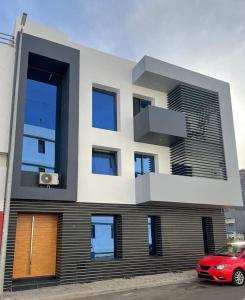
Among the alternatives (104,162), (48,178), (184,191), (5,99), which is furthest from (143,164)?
(5,99)

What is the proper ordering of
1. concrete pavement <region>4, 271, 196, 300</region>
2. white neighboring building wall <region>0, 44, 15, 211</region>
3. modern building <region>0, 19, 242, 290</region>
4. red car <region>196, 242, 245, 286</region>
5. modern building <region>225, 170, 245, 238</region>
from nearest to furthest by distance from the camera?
concrete pavement <region>4, 271, 196, 300</region> < red car <region>196, 242, 245, 286</region> < white neighboring building wall <region>0, 44, 15, 211</region> < modern building <region>0, 19, 242, 290</region> < modern building <region>225, 170, 245, 238</region>

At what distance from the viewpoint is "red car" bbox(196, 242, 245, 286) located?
10.8m

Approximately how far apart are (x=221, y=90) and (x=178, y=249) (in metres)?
9.38

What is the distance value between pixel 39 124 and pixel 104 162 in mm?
3422

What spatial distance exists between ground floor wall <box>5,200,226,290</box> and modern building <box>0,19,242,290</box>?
4cm

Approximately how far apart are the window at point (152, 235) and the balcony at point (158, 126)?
3905 millimetres

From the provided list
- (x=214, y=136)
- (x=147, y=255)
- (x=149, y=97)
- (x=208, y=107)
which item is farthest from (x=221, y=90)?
(x=147, y=255)

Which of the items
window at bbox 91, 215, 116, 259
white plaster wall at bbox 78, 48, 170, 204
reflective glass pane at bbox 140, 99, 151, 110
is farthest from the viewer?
reflective glass pane at bbox 140, 99, 151, 110

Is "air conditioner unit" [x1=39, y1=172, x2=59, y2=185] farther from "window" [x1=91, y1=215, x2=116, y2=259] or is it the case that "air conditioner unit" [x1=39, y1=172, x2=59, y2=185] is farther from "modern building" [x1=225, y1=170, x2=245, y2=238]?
"modern building" [x1=225, y1=170, x2=245, y2=238]

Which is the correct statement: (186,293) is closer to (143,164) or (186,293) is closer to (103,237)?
(103,237)

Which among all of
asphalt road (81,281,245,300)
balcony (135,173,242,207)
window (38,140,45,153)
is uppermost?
window (38,140,45,153)

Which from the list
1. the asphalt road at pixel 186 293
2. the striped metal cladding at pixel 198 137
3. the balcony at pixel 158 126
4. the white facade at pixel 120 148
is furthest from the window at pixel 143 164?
the asphalt road at pixel 186 293

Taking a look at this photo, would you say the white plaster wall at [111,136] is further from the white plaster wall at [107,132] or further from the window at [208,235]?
the window at [208,235]

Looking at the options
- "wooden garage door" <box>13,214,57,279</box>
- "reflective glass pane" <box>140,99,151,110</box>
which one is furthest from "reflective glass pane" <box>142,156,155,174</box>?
"wooden garage door" <box>13,214,57,279</box>
